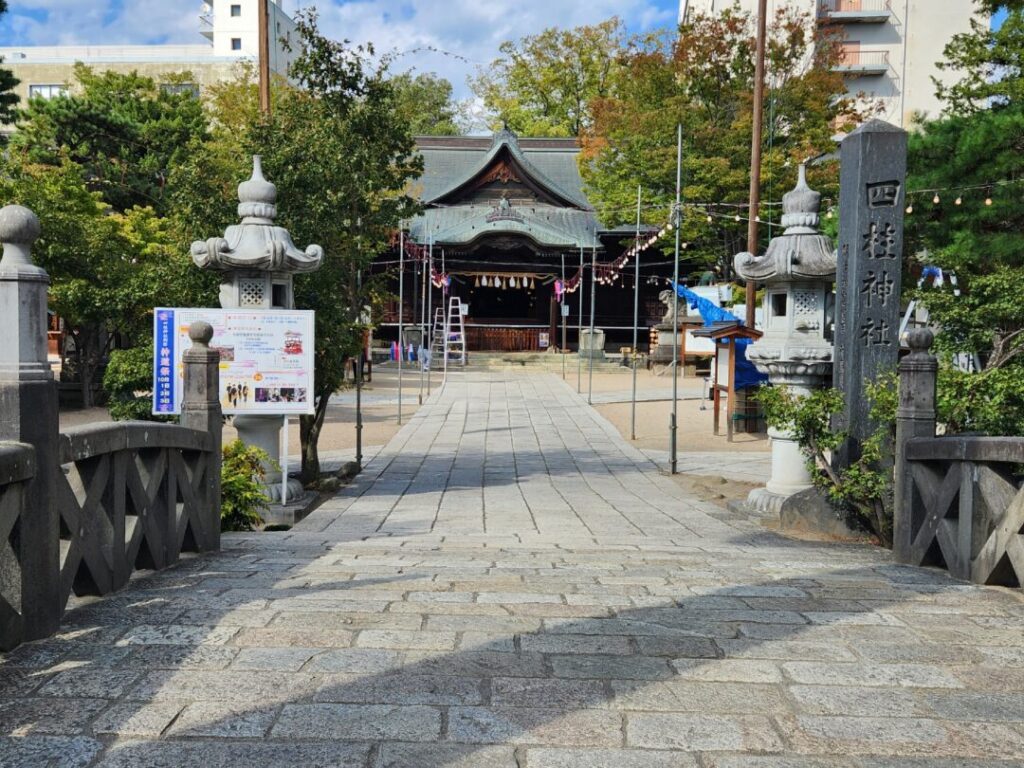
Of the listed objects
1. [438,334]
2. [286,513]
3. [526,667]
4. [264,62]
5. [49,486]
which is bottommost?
[286,513]

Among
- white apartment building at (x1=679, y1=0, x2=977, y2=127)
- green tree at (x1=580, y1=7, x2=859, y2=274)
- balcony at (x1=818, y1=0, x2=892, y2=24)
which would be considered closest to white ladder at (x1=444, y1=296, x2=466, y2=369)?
green tree at (x1=580, y1=7, x2=859, y2=274)

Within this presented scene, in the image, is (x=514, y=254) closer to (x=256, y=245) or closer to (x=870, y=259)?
(x=256, y=245)

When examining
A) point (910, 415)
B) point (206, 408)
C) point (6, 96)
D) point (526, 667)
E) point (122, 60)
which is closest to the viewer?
point (526, 667)

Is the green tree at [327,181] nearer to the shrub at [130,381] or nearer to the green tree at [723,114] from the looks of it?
the shrub at [130,381]

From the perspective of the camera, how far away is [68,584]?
374 cm

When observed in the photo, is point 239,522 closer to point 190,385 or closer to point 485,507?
point 190,385

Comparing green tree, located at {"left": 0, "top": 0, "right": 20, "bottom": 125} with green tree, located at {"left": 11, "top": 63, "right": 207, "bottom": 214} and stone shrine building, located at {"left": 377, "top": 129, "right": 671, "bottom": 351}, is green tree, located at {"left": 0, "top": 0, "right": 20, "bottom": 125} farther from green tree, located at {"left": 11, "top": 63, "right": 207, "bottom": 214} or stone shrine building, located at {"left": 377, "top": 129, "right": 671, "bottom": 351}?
stone shrine building, located at {"left": 377, "top": 129, "right": 671, "bottom": 351}

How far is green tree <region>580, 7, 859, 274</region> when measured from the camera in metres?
24.7

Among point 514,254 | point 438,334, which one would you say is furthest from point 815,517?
point 438,334

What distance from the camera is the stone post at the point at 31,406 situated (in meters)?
3.43

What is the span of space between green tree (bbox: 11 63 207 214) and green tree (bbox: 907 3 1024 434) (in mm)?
18690

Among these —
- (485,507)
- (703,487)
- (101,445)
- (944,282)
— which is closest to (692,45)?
(944,282)

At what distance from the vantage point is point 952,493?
5219mm

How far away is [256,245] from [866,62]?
1528 inches
